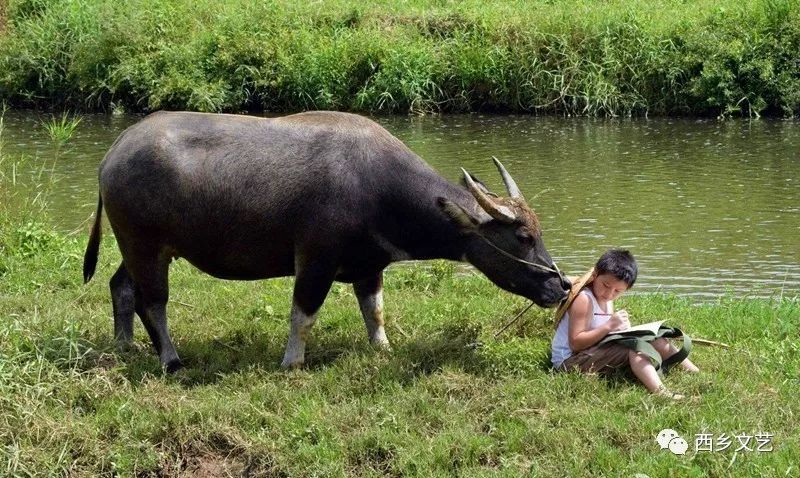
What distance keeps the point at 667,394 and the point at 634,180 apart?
8.68 m

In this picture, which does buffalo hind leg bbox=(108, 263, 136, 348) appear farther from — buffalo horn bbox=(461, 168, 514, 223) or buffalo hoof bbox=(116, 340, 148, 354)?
buffalo horn bbox=(461, 168, 514, 223)

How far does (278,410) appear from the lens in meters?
5.95

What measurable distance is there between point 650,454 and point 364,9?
1726 centimetres

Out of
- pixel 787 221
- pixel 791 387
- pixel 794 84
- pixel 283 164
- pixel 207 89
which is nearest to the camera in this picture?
pixel 791 387

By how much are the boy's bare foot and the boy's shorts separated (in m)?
0.30

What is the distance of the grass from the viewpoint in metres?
5.43

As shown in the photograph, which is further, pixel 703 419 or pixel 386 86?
pixel 386 86

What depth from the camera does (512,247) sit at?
662cm

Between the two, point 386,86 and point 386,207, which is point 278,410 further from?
point 386,86

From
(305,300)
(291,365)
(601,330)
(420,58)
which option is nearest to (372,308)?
(305,300)

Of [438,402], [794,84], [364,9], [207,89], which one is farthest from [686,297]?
[364,9]

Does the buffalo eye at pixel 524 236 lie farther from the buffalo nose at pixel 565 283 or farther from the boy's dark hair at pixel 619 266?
the boy's dark hair at pixel 619 266

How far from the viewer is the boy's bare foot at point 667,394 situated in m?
5.81

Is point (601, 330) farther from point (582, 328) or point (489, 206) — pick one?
point (489, 206)
